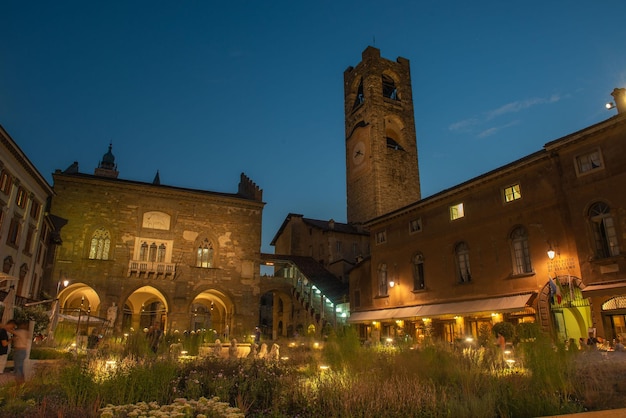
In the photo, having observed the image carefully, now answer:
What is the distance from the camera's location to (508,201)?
21.4m

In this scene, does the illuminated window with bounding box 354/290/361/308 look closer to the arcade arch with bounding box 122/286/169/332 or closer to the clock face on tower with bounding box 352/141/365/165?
the arcade arch with bounding box 122/286/169/332

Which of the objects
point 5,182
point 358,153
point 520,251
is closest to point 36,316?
point 5,182

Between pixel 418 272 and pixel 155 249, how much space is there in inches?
710

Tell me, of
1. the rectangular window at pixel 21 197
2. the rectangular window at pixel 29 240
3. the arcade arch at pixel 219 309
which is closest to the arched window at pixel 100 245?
the rectangular window at pixel 29 240

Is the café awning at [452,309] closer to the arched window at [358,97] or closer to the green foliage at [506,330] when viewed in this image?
the green foliage at [506,330]

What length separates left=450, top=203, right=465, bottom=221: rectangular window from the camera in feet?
78.6

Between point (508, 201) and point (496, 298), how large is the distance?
15.3 ft

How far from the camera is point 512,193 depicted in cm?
2130

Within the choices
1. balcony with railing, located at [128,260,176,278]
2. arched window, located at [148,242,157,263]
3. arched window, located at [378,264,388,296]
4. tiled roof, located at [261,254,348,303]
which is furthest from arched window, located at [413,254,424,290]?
arched window, located at [148,242,157,263]

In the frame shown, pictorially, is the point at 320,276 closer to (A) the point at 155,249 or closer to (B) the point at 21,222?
(A) the point at 155,249

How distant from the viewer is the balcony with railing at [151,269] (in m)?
30.0

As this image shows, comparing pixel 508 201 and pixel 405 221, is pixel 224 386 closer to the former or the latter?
pixel 508 201

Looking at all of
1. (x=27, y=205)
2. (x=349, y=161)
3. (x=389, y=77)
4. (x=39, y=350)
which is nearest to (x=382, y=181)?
(x=349, y=161)

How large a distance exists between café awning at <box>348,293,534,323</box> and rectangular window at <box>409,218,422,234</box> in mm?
4503
